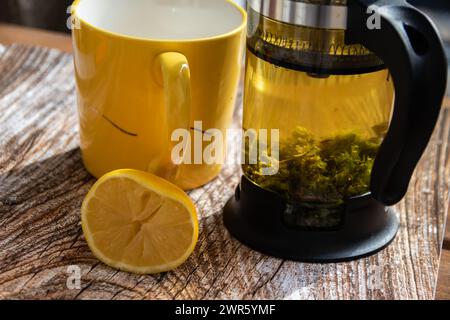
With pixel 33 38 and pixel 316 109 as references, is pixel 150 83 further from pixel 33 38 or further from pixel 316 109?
pixel 33 38

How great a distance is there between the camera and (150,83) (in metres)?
0.65

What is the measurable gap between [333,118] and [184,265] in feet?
0.57

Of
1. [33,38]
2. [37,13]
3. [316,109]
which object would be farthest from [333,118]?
[37,13]

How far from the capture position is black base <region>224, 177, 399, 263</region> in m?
0.63

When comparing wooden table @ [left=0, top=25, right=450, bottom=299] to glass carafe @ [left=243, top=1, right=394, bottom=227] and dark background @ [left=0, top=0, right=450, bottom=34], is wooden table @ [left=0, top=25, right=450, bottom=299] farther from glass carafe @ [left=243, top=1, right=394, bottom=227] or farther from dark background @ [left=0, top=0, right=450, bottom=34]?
dark background @ [left=0, top=0, right=450, bottom=34]

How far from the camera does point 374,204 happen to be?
64 centimetres

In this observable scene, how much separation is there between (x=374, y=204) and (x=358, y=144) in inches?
2.4

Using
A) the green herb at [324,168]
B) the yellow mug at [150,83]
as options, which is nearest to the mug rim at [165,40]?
the yellow mug at [150,83]

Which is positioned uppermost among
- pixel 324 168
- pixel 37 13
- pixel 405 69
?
pixel 405 69

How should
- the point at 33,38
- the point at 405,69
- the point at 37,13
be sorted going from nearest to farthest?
1. the point at 405,69
2. the point at 33,38
3. the point at 37,13

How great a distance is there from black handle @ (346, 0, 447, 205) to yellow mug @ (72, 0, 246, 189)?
0.15 m

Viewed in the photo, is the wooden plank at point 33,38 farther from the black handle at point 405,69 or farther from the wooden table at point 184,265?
the black handle at point 405,69
